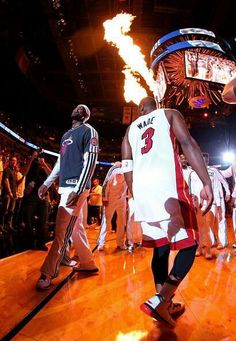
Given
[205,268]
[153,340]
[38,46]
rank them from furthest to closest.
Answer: [38,46] → [205,268] → [153,340]

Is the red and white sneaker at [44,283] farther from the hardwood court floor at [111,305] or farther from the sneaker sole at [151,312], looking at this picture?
the sneaker sole at [151,312]

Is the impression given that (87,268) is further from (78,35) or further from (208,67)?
(78,35)

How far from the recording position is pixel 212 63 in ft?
27.9

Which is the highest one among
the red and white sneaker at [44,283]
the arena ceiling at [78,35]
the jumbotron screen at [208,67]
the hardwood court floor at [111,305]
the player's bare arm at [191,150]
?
the arena ceiling at [78,35]

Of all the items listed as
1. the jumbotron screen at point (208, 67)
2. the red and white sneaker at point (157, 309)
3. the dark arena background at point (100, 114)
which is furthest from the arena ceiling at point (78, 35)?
the red and white sneaker at point (157, 309)

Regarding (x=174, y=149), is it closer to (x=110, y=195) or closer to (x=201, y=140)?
(x=110, y=195)

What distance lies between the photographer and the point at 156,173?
2.40 m

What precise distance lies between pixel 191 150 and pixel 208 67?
7.09 metres

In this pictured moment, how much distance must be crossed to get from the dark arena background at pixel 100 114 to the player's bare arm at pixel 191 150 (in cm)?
109

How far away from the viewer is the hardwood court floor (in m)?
2.12

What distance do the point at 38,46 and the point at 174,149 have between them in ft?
59.4

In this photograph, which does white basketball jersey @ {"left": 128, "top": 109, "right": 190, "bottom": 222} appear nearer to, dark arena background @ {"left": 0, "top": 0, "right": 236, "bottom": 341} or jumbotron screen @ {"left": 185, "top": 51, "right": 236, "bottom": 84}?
dark arena background @ {"left": 0, "top": 0, "right": 236, "bottom": 341}

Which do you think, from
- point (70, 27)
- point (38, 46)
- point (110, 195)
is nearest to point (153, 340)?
point (110, 195)

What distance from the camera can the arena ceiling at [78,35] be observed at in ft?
41.9
